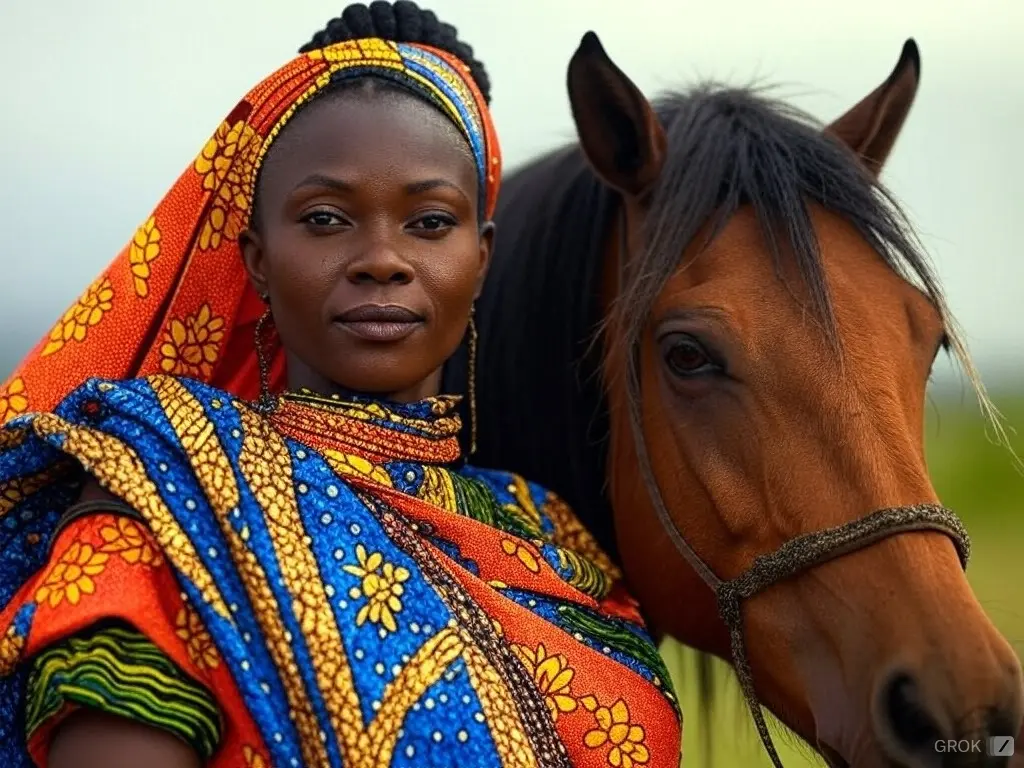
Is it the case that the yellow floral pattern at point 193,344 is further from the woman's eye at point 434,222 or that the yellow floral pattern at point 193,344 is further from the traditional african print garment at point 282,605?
the woman's eye at point 434,222

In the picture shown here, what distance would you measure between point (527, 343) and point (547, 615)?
702mm

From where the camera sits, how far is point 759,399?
1.59 m

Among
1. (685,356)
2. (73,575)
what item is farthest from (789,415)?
(73,575)

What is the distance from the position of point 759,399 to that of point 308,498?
662 millimetres

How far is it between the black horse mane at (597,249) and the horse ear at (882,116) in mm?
70

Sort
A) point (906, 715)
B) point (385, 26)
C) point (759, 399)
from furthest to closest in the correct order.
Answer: point (385, 26) → point (759, 399) → point (906, 715)

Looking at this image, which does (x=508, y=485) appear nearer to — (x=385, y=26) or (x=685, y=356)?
(x=685, y=356)

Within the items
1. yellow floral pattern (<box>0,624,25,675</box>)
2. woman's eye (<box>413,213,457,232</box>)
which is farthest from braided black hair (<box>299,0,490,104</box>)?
yellow floral pattern (<box>0,624,25,675</box>)

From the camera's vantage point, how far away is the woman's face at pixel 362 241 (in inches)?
61.9

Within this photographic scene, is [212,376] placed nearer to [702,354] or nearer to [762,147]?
[702,354]

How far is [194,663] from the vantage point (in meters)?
1.30

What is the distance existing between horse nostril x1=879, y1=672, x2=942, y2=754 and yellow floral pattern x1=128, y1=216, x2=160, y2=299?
1212 millimetres

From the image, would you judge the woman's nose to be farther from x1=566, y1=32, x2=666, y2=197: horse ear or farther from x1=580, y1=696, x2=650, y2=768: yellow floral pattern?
x1=580, y1=696, x2=650, y2=768: yellow floral pattern

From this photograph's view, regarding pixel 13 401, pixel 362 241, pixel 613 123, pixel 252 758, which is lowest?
pixel 252 758
